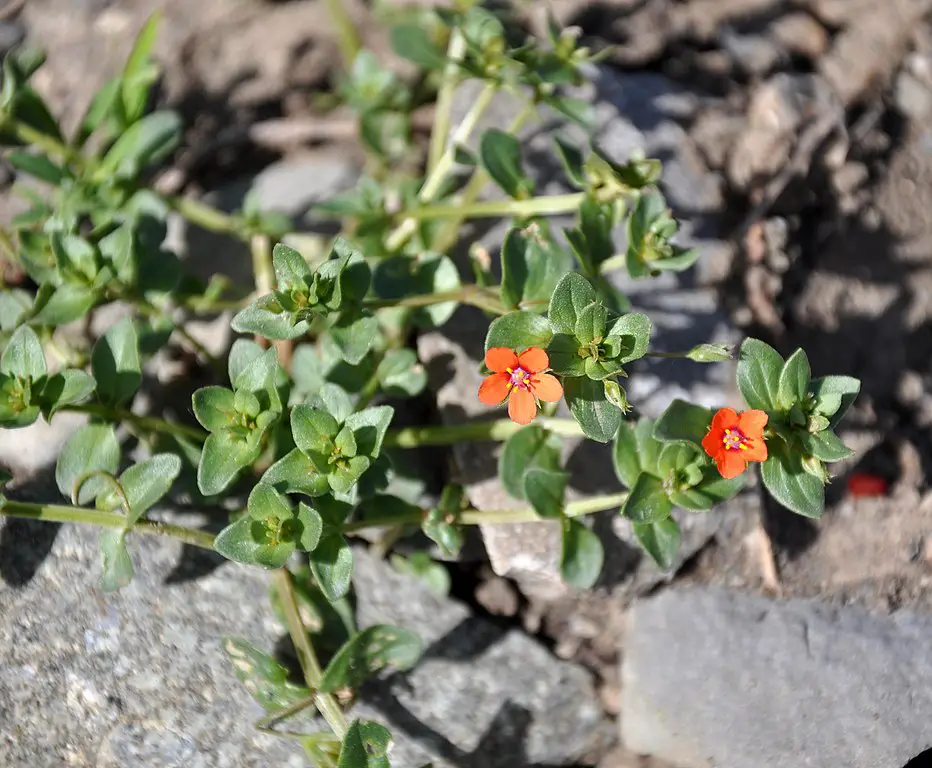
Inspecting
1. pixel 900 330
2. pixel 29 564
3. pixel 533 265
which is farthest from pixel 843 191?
pixel 29 564

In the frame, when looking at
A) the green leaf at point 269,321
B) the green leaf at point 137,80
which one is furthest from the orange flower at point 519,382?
the green leaf at point 137,80

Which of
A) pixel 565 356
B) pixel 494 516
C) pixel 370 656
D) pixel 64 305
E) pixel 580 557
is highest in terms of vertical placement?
pixel 64 305

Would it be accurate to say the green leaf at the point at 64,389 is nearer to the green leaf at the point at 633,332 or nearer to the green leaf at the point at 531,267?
the green leaf at the point at 531,267

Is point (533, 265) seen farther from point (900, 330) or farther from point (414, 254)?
point (900, 330)

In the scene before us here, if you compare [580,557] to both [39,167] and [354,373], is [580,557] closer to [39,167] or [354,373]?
[354,373]

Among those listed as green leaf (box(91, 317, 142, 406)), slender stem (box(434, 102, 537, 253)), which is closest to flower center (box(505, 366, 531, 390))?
slender stem (box(434, 102, 537, 253))

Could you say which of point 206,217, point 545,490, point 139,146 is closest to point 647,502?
point 545,490
